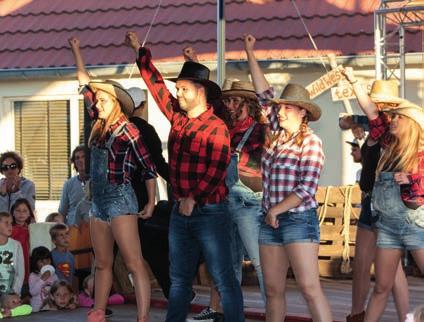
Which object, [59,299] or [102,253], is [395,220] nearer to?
[102,253]

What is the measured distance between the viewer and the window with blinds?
1764 cm

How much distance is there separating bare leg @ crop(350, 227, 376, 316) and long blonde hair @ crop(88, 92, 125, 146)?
1.83 m

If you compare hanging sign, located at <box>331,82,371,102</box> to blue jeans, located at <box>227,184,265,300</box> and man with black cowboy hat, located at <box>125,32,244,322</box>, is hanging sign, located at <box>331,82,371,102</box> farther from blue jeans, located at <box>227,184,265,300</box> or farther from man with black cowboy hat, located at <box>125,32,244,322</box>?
man with black cowboy hat, located at <box>125,32,244,322</box>

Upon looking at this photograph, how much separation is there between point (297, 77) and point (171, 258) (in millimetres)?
8225

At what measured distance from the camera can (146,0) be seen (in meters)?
18.0

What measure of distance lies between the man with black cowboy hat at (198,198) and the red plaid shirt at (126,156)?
0.57 metres

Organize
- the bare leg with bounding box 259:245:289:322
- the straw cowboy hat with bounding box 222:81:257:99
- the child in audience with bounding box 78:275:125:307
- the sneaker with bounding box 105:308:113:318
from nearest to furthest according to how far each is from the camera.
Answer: the bare leg with bounding box 259:245:289:322 < the straw cowboy hat with bounding box 222:81:257:99 < the sneaker with bounding box 105:308:113:318 < the child in audience with bounding box 78:275:125:307

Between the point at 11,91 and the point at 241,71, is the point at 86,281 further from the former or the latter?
the point at 11,91

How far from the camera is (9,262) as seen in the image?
34.5ft

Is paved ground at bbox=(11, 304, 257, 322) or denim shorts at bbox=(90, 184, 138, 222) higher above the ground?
denim shorts at bbox=(90, 184, 138, 222)

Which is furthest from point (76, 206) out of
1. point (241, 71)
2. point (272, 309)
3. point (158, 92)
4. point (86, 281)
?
point (272, 309)

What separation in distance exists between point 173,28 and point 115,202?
29.2 feet

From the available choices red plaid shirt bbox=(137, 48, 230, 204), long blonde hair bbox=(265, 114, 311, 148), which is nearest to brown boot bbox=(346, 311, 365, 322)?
red plaid shirt bbox=(137, 48, 230, 204)

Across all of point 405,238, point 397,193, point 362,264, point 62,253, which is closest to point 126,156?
point 362,264
